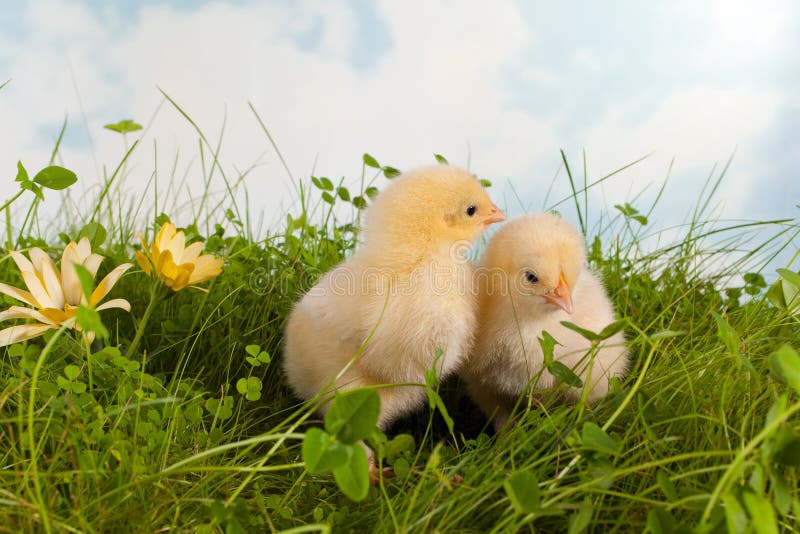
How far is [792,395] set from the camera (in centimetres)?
207

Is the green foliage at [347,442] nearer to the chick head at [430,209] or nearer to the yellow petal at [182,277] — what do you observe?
the chick head at [430,209]

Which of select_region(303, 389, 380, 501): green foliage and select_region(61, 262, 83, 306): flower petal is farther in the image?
select_region(61, 262, 83, 306): flower petal

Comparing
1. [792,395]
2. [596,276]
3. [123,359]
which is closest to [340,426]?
[123,359]

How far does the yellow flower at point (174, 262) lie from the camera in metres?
2.22

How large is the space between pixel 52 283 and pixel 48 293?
0.10 ft

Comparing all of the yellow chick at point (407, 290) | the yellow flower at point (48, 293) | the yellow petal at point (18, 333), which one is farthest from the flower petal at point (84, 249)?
the yellow chick at point (407, 290)

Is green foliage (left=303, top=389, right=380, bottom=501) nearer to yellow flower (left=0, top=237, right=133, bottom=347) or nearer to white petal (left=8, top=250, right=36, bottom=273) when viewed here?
yellow flower (left=0, top=237, right=133, bottom=347)

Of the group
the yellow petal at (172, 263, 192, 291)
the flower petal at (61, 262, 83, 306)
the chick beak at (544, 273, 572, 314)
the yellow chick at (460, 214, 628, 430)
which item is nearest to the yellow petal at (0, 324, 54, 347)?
the flower petal at (61, 262, 83, 306)

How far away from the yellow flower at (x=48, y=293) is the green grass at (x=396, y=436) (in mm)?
115

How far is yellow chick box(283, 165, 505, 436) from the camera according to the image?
208 cm

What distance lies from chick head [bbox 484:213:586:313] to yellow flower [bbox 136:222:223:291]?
887 millimetres

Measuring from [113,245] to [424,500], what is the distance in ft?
7.68

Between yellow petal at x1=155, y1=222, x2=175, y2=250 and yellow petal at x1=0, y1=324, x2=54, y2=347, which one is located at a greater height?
yellow petal at x1=155, y1=222, x2=175, y2=250

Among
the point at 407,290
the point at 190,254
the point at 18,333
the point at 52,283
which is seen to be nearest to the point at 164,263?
the point at 190,254
